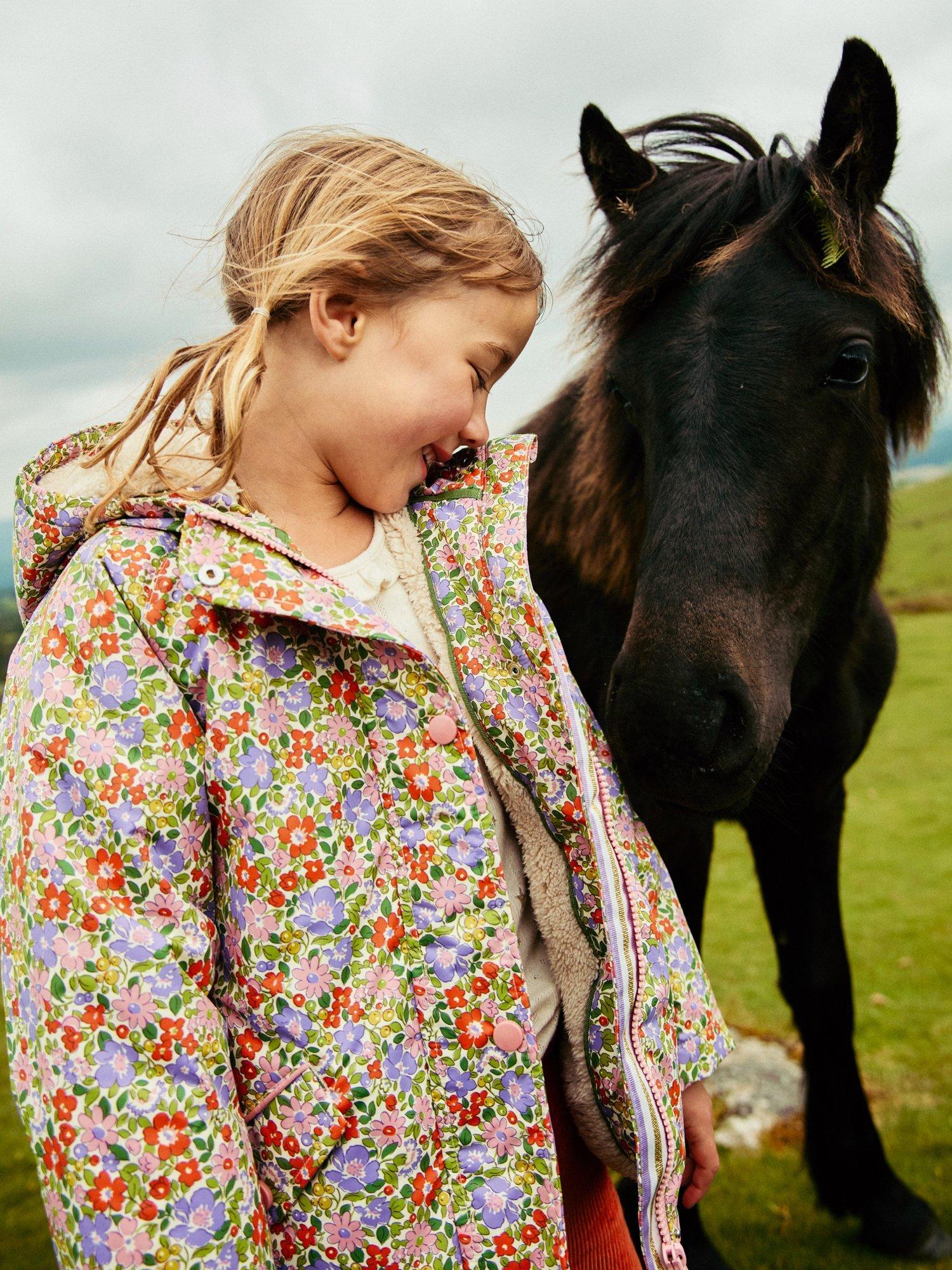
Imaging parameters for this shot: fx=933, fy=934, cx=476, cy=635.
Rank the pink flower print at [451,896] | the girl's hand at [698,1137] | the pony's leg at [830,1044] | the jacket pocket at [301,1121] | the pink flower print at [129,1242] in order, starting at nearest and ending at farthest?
the pink flower print at [129,1242], the jacket pocket at [301,1121], the pink flower print at [451,896], the girl's hand at [698,1137], the pony's leg at [830,1044]

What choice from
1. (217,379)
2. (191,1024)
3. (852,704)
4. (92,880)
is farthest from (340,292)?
(852,704)

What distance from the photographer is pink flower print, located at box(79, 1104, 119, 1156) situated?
104 centimetres

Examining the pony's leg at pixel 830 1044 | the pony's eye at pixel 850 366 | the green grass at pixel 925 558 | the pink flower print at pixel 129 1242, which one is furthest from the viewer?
the green grass at pixel 925 558

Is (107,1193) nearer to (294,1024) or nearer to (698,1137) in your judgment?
(294,1024)

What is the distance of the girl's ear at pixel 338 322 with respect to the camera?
132 centimetres

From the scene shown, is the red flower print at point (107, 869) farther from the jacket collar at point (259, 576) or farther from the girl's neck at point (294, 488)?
the girl's neck at point (294, 488)

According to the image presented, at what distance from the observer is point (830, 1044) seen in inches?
116

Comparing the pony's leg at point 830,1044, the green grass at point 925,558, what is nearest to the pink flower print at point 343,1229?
the pony's leg at point 830,1044

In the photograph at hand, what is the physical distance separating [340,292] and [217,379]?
0.70ft

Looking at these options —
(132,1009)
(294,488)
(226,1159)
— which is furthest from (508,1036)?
(294,488)

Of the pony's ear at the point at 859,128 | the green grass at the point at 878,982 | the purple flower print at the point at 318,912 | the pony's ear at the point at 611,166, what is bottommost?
the green grass at the point at 878,982

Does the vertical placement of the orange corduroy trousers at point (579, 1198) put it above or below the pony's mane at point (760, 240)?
below

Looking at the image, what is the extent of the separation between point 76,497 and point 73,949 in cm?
59

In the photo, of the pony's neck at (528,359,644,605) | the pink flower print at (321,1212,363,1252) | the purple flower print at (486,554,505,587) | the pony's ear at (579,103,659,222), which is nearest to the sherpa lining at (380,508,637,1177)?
the purple flower print at (486,554,505,587)
